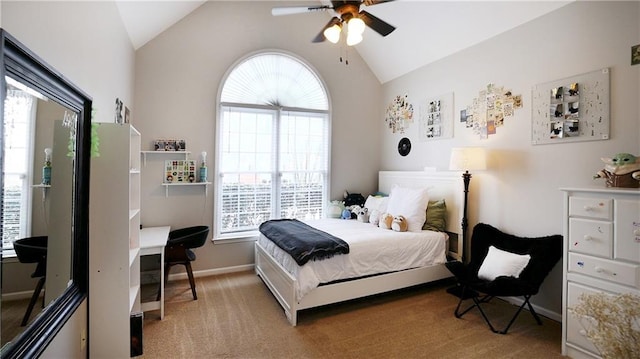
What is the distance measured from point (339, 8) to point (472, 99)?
2.11 m

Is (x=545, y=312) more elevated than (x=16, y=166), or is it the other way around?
(x=16, y=166)

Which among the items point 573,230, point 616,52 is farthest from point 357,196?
point 616,52

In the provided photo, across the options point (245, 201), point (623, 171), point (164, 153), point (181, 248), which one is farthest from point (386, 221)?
point (164, 153)

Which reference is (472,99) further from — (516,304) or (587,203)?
(516,304)

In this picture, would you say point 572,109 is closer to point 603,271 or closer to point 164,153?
point 603,271

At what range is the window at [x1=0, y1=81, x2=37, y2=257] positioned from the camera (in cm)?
108

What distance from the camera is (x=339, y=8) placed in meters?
2.24

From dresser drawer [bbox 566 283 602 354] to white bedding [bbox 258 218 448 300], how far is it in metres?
1.28

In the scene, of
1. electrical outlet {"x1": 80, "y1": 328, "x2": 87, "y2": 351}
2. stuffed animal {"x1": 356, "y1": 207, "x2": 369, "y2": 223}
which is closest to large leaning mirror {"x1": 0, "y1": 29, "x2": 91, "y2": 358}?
electrical outlet {"x1": 80, "y1": 328, "x2": 87, "y2": 351}

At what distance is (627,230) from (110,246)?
341 centimetres

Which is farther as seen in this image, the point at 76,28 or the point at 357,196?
the point at 357,196

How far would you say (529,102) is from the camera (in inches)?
115

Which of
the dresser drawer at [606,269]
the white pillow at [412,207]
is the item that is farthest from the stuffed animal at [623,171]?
the white pillow at [412,207]

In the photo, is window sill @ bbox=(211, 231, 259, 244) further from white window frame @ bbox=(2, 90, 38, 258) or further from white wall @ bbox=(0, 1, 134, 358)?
white window frame @ bbox=(2, 90, 38, 258)
